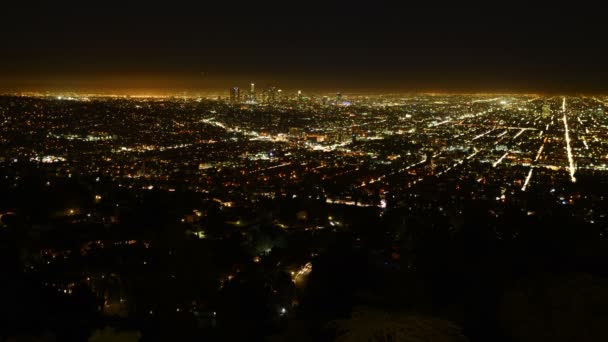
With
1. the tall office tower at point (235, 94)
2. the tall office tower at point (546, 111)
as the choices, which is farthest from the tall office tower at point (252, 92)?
the tall office tower at point (546, 111)

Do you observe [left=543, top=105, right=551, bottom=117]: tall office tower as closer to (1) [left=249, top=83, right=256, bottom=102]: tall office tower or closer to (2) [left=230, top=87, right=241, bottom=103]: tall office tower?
(1) [left=249, top=83, right=256, bottom=102]: tall office tower

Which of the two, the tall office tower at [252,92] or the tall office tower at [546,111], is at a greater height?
the tall office tower at [252,92]

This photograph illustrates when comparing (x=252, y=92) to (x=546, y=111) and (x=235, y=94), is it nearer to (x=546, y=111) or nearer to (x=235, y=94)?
(x=235, y=94)

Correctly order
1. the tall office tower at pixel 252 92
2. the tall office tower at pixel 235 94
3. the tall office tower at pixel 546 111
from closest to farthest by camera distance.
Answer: the tall office tower at pixel 546 111 → the tall office tower at pixel 235 94 → the tall office tower at pixel 252 92

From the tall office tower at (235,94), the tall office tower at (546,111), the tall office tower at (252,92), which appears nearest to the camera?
the tall office tower at (546,111)

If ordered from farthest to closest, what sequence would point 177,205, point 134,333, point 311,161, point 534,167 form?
point 311,161, point 534,167, point 177,205, point 134,333

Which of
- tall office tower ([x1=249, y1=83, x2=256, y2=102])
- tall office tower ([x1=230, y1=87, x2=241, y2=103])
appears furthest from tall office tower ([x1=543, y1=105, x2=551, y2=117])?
tall office tower ([x1=230, y1=87, x2=241, y2=103])

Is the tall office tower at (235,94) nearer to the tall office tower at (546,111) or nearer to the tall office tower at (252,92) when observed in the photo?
the tall office tower at (252,92)

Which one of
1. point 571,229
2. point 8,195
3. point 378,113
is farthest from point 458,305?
point 378,113

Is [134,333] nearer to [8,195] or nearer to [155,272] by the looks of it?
[155,272]

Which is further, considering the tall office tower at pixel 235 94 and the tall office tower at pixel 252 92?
the tall office tower at pixel 252 92

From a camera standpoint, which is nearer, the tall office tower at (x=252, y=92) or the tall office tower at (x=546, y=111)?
the tall office tower at (x=546, y=111)
